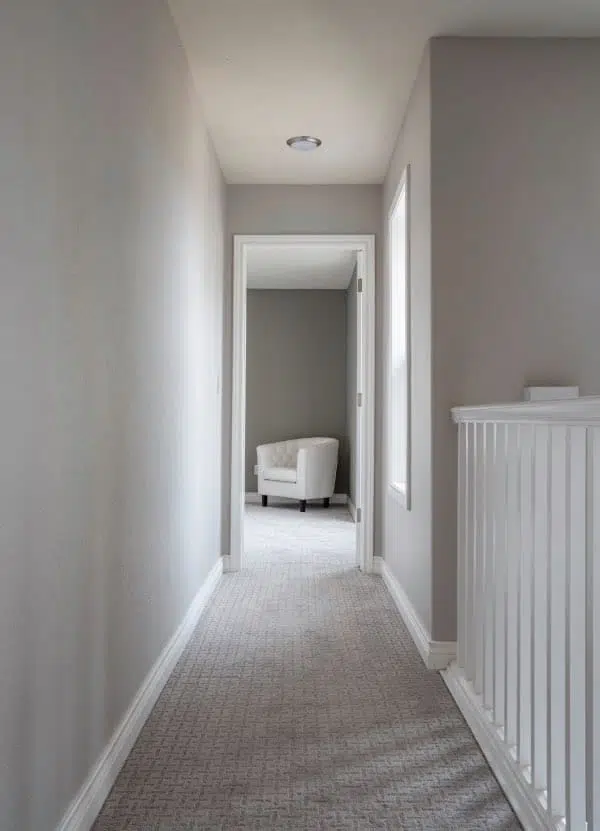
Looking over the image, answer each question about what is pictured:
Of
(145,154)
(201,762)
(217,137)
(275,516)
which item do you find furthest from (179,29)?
(275,516)

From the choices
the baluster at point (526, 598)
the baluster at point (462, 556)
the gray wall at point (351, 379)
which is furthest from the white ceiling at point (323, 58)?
the gray wall at point (351, 379)

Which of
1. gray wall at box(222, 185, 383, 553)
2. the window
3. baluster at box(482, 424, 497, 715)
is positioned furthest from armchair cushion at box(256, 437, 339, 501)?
baluster at box(482, 424, 497, 715)

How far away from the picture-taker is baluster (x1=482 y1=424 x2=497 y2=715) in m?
2.07

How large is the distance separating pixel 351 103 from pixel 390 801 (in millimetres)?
2951

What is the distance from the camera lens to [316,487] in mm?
7492

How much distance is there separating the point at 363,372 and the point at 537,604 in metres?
2.99

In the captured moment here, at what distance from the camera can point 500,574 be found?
1993mm

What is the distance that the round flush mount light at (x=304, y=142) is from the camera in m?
3.87

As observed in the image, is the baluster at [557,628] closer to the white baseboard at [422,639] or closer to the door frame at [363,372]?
the white baseboard at [422,639]

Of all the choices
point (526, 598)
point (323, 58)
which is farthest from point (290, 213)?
point (526, 598)

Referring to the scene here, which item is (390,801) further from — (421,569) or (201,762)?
(421,569)

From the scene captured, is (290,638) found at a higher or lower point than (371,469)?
lower

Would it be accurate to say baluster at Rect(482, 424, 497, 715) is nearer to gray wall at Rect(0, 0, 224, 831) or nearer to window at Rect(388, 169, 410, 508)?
gray wall at Rect(0, 0, 224, 831)

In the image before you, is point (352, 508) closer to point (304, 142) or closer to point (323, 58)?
point (304, 142)
